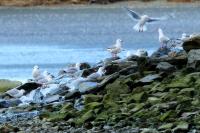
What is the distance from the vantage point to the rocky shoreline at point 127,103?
9.09 metres

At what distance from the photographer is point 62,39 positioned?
28.5 m

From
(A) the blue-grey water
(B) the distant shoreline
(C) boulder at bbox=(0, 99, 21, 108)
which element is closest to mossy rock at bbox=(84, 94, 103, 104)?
(C) boulder at bbox=(0, 99, 21, 108)

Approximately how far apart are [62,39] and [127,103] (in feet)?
61.0

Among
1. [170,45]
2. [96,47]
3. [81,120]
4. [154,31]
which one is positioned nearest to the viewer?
[81,120]

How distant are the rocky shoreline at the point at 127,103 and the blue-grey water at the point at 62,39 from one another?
491 centimetres

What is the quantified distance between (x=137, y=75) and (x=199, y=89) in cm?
174

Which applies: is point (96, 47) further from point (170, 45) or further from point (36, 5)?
point (36, 5)

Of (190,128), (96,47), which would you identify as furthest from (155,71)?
(96,47)

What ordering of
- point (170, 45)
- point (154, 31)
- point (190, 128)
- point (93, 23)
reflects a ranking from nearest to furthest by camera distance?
point (190, 128), point (170, 45), point (154, 31), point (93, 23)

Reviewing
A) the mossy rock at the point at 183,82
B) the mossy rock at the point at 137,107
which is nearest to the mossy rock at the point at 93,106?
the mossy rock at the point at 137,107

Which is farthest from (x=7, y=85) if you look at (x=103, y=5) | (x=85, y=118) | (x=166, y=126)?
(x=103, y=5)

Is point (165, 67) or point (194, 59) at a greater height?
point (194, 59)

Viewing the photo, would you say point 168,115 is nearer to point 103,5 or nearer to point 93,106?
point 93,106

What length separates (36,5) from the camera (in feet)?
182
